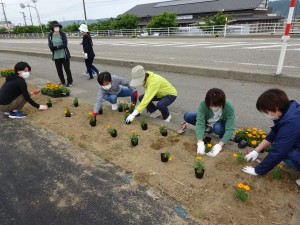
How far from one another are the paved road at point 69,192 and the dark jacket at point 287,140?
3.30 ft

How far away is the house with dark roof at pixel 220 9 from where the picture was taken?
33997 millimetres

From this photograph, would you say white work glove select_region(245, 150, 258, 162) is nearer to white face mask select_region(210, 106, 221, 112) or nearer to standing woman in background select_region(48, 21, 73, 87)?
white face mask select_region(210, 106, 221, 112)

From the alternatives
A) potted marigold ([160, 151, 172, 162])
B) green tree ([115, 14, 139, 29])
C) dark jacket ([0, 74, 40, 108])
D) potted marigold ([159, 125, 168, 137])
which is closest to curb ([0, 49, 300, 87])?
potted marigold ([159, 125, 168, 137])

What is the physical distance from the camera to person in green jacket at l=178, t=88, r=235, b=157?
9.20 feet

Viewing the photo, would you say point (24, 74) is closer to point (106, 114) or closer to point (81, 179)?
point (106, 114)

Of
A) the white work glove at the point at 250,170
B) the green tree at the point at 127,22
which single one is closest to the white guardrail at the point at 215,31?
the green tree at the point at 127,22

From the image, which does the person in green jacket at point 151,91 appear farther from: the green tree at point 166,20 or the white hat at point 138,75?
the green tree at point 166,20

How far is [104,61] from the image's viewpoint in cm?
1010

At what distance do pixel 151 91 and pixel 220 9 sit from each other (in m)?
37.2

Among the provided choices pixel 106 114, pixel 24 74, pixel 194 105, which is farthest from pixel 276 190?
pixel 24 74

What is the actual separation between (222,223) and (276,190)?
27.8 inches

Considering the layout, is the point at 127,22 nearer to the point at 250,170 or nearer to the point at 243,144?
the point at 243,144

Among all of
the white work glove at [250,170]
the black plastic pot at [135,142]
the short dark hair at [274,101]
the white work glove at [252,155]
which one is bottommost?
the black plastic pot at [135,142]

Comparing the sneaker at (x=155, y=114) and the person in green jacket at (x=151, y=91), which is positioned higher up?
the person in green jacket at (x=151, y=91)
